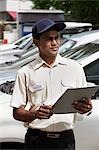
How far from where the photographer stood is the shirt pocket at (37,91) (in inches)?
116

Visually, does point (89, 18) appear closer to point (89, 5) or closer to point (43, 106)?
point (89, 5)

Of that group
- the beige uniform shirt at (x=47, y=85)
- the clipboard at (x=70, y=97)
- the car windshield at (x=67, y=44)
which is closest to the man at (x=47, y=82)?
the beige uniform shirt at (x=47, y=85)

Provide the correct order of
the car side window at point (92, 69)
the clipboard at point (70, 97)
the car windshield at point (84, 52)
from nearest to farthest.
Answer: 1. the clipboard at point (70, 97)
2. the car side window at point (92, 69)
3. the car windshield at point (84, 52)

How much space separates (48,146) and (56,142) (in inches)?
2.5

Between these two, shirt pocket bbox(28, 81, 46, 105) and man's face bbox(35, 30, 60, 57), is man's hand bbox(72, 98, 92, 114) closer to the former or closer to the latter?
shirt pocket bbox(28, 81, 46, 105)

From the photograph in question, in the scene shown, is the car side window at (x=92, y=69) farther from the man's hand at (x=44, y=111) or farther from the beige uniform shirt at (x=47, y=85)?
the man's hand at (x=44, y=111)

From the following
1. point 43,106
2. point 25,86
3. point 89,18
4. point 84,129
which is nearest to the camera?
point 43,106

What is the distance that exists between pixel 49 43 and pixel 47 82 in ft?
0.88

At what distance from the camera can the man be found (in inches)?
116

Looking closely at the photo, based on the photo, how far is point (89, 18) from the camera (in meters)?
30.1

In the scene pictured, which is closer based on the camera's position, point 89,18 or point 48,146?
point 48,146

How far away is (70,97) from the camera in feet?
9.16

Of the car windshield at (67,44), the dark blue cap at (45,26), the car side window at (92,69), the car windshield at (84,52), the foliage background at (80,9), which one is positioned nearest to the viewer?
the dark blue cap at (45,26)

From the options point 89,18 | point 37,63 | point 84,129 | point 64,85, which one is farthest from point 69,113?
point 89,18
